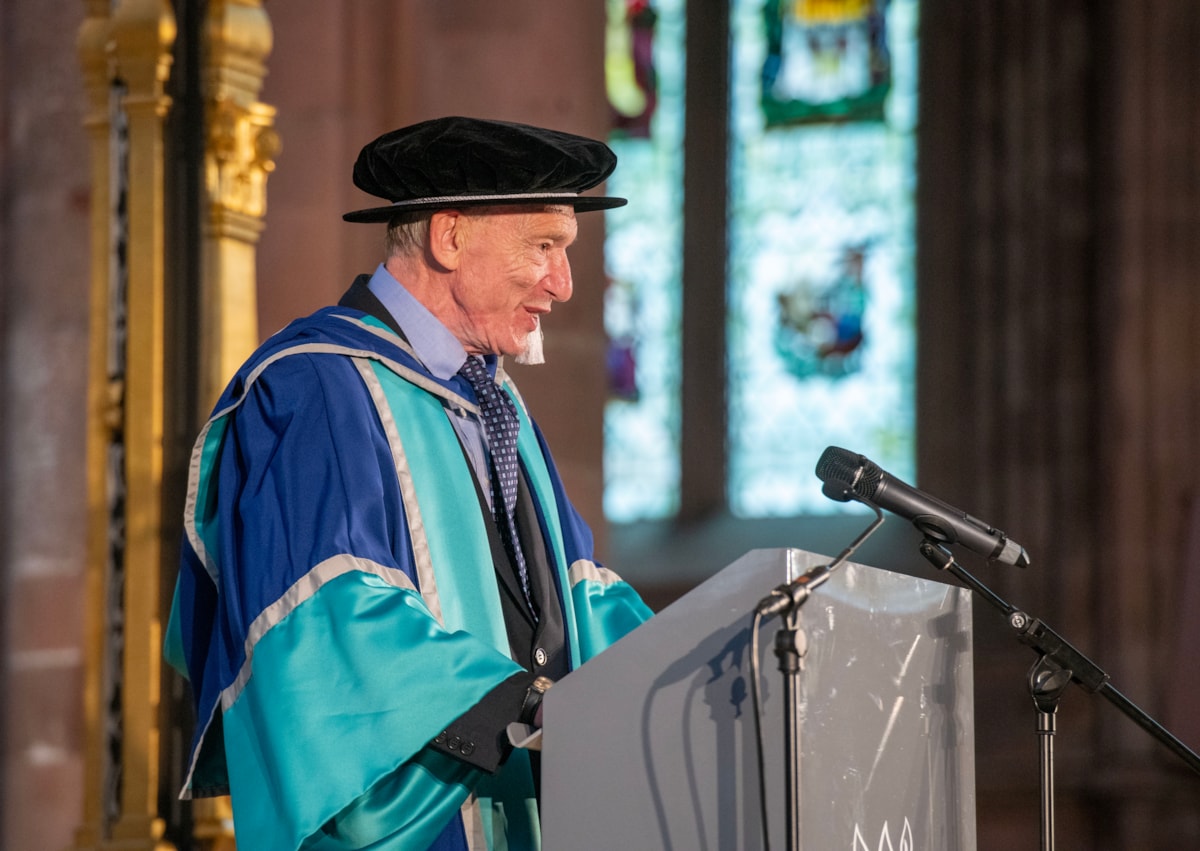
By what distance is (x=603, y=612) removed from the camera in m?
3.36

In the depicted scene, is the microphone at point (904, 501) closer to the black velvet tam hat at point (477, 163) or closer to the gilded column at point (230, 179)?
the black velvet tam hat at point (477, 163)

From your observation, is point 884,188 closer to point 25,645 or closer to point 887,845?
point 25,645

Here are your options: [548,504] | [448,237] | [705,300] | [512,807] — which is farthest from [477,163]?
[705,300]

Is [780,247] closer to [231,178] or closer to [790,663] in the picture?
[231,178]

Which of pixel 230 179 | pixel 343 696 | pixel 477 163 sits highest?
pixel 230 179

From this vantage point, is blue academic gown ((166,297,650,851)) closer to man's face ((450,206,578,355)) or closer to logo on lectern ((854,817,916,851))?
man's face ((450,206,578,355))

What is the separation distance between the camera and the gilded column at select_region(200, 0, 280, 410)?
4.50 m

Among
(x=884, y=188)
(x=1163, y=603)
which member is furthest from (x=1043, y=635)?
(x=884, y=188)

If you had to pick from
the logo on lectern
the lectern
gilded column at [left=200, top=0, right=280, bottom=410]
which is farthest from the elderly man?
gilded column at [left=200, top=0, right=280, bottom=410]

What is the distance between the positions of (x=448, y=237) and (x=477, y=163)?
14cm

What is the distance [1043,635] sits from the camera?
2812mm

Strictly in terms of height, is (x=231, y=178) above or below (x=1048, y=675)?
above

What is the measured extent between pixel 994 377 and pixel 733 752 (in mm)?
5740

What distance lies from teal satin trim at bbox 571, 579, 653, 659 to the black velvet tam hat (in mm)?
712
